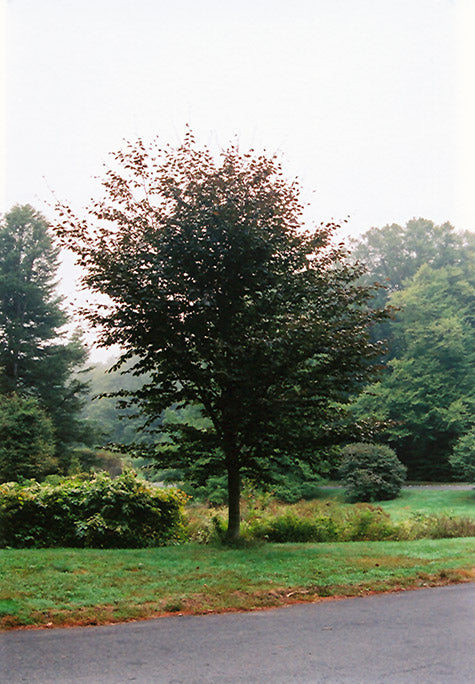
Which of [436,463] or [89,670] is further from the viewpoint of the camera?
[436,463]

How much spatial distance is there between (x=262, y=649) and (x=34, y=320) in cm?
2653

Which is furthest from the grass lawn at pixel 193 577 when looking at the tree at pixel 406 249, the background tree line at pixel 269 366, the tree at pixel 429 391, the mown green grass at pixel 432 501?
the tree at pixel 406 249

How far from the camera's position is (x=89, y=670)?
382cm

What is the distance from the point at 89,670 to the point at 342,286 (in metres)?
7.35

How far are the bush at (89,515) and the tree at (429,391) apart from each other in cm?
2276

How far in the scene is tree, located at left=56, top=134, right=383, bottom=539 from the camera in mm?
8570

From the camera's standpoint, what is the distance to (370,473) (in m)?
24.0

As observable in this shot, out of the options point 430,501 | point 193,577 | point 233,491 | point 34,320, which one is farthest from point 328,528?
point 34,320

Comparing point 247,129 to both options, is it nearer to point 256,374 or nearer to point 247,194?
point 247,194

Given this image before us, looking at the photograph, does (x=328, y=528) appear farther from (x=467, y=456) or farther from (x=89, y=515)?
(x=467, y=456)

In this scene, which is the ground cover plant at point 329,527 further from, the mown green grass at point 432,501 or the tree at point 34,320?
the tree at point 34,320

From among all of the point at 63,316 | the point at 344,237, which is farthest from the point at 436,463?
the point at 344,237

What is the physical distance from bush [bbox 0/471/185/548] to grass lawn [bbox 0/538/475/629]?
79cm

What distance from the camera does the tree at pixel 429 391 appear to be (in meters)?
31.4
